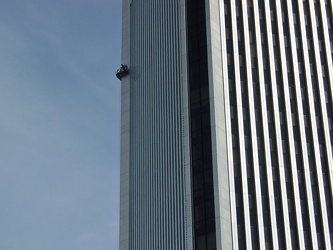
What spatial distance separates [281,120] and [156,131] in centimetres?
1600

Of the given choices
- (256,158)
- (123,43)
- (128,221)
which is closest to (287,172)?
(256,158)

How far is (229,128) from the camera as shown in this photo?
383 ft

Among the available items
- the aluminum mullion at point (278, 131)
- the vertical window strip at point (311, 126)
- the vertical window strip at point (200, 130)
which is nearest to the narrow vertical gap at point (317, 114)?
the vertical window strip at point (311, 126)

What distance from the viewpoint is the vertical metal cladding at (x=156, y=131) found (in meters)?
115

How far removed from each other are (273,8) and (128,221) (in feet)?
114

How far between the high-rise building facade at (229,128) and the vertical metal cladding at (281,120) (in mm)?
145

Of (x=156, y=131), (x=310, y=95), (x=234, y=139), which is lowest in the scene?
(x=234, y=139)

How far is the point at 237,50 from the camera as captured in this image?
4843 inches

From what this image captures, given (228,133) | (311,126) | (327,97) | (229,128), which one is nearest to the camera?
(228,133)

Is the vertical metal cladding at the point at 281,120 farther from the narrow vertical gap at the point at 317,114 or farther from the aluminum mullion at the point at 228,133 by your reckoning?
the aluminum mullion at the point at 228,133

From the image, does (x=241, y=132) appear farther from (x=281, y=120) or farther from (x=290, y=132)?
(x=290, y=132)

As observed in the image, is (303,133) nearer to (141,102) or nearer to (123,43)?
(141,102)

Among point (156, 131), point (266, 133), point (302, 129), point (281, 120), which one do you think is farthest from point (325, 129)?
point (156, 131)

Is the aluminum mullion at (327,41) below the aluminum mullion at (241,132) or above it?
above
